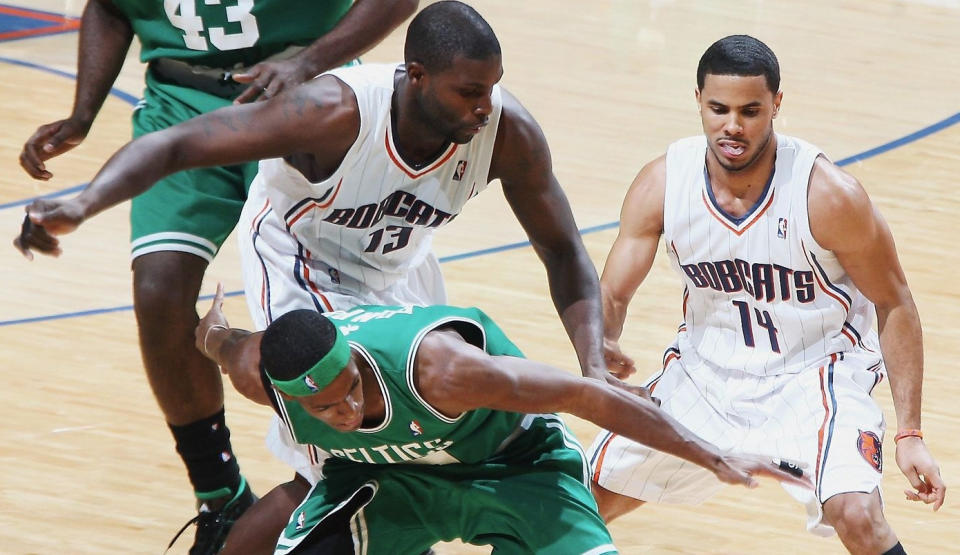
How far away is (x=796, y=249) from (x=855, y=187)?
0.79 feet

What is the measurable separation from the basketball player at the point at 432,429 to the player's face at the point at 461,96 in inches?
18.4

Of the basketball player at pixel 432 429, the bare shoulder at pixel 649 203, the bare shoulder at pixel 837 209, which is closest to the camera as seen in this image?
the basketball player at pixel 432 429

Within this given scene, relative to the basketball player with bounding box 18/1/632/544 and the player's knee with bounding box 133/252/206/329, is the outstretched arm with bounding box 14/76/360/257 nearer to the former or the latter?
the basketball player with bounding box 18/1/632/544

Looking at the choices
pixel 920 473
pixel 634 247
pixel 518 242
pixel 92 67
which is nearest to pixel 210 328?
pixel 92 67

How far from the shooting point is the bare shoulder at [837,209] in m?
4.54

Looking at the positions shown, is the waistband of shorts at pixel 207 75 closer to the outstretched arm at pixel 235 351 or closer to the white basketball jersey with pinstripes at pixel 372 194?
the white basketball jersey with pinstripes at pixel 372 194

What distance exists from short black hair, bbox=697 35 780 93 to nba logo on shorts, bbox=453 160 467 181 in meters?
0.78

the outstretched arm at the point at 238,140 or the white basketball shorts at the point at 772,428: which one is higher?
the outstretched arm at the point at 238,140

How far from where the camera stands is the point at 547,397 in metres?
3.82

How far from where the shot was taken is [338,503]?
421cm

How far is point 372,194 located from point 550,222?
0.58 m

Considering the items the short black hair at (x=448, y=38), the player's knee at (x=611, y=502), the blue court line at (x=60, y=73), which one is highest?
the short black hair at (x=448, y=38)

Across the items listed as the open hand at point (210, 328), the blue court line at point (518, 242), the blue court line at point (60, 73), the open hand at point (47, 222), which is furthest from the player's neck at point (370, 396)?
the blue court line at point (60, 73)

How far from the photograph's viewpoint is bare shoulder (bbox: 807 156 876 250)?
14.9 feet
